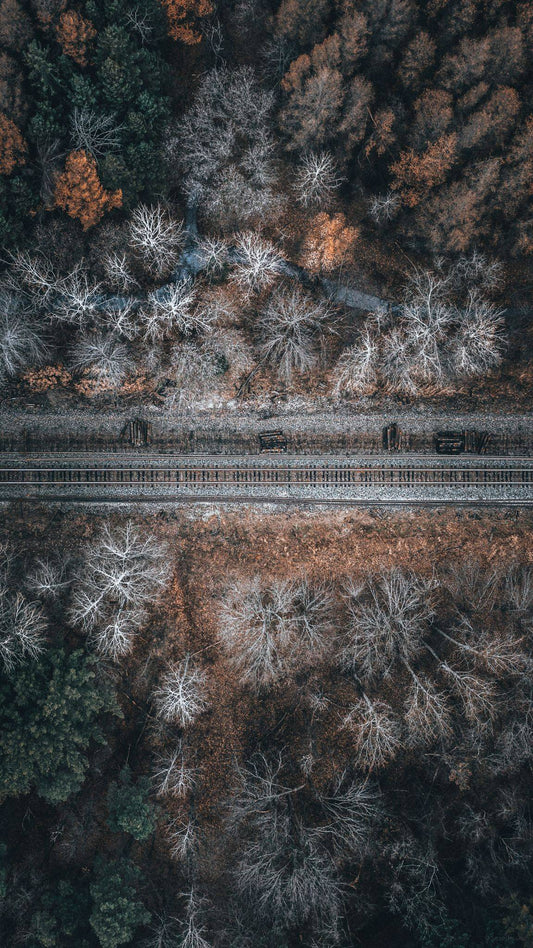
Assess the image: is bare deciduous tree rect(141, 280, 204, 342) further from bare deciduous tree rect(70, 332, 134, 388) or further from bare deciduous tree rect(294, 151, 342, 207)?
bare deciduous tree rect(294, 151, 342, 207)

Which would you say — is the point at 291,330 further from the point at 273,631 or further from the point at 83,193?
the point at 273,631

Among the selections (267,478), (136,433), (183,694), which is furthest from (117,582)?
(267,478)

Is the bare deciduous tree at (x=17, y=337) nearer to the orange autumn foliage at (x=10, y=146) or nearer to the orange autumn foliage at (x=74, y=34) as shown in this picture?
the orange autumn foliage at (x=10, y=146)

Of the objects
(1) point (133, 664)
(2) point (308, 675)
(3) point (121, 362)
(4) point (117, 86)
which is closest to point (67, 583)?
(1) point (133, 664)

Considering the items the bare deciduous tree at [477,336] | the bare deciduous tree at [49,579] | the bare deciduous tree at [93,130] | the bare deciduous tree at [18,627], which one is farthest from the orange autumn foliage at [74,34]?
the bare deciduous tree at [18,627]

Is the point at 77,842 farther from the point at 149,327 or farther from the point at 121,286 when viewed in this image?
the point at 121,286

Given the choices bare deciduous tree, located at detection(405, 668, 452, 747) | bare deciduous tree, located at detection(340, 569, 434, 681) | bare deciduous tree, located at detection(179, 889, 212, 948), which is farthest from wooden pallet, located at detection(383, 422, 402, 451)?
bare deciduous tree, located at detection(179, 889, 212, 948)
